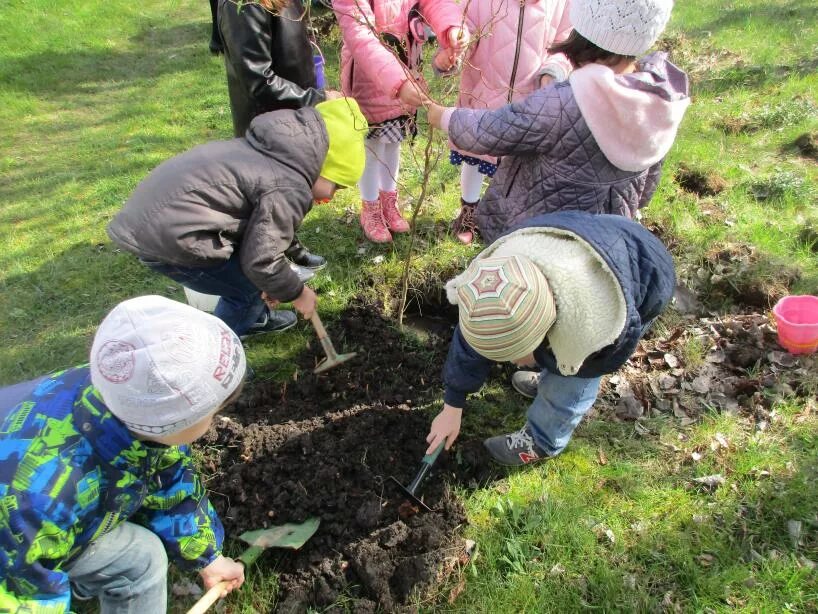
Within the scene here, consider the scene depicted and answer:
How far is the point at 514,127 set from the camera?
7.38ft

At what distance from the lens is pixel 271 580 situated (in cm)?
220

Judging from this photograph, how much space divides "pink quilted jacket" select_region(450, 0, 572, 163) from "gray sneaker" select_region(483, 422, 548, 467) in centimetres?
170

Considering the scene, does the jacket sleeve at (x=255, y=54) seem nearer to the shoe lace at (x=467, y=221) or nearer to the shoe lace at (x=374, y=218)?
the shoe lace at (x=374, y=218)

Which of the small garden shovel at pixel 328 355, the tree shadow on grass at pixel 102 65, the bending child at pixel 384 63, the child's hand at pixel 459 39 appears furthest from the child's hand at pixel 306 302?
the tree shadow on grass at pixel 102 65

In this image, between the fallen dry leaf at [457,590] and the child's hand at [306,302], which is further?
the child's hand at [306,302]

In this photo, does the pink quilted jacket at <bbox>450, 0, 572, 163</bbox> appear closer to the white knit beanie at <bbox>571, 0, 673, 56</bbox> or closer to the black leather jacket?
the white knit beanie at <bbox>571, 0, 673, 56</bbox>

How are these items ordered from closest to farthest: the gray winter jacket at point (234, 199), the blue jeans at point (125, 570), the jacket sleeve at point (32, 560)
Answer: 1. the jacket sleeve at point (32, 560)
2. the blue jeans at point (125, 570)
3. the gray winter jacket at point (234, 199)

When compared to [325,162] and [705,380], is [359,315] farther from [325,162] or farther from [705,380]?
[705,380]

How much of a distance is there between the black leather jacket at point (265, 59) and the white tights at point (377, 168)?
1.69 ft

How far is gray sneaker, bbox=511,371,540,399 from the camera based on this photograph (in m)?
2.92

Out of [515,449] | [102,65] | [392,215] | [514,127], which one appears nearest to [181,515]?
[515,449]

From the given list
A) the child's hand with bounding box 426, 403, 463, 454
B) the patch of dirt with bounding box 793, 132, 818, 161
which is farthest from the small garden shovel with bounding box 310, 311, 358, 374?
the patch of dirt with bounding box 793, 132, 818, 161

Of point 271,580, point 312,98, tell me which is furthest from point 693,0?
point 271,580

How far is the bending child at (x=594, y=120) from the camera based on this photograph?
204cm
